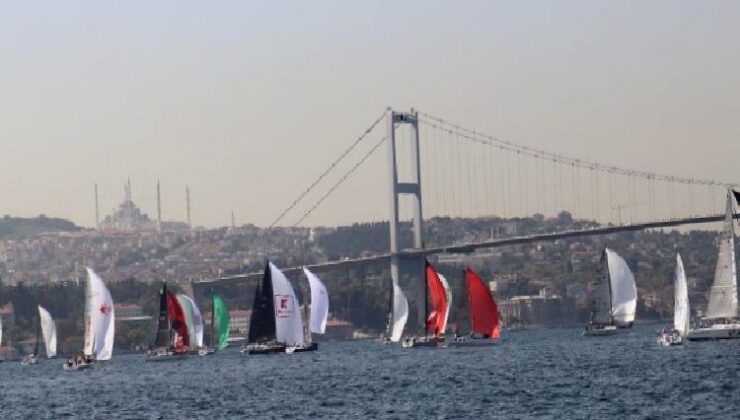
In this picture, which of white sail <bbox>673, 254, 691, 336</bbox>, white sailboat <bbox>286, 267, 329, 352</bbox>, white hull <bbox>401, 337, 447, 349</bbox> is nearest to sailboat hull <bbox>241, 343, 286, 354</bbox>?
white sailboat <bbox>286, 267, 329, 352</bbox>

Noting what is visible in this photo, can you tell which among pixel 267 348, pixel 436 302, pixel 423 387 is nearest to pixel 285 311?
pixel 267 348

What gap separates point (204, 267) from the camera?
191625 mm

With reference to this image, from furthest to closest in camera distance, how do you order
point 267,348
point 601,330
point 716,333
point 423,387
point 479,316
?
point 601,330 < point 267,348 < point 479,316 < point 716,333 < point 423,387

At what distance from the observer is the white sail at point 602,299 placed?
71569 mm

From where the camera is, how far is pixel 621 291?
72062 mm

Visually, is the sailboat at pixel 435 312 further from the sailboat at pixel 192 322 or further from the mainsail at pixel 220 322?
the mainsail at pixel 220 322

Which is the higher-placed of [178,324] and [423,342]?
[178,324]

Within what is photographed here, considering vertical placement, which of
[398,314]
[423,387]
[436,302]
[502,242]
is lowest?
[423,387]

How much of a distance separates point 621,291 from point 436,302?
23.1 feet

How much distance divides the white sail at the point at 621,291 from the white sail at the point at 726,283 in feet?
44.6

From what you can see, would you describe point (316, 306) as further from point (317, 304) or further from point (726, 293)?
point (726, 293)

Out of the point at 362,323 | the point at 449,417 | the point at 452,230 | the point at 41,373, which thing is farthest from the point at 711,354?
the point at 452,230

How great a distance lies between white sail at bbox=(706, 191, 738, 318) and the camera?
184 feet

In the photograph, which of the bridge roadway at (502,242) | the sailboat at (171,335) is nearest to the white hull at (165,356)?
the sailboat at (171,335)
